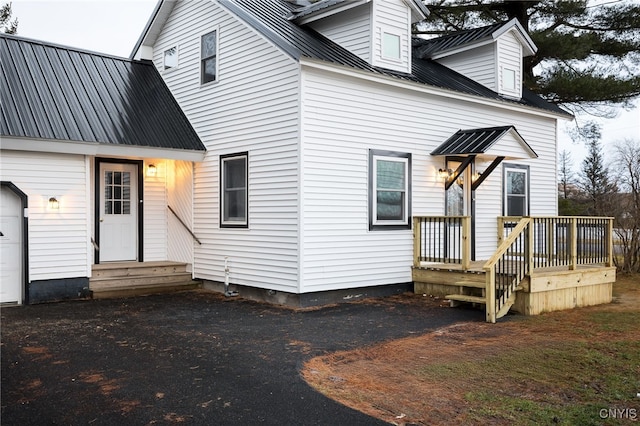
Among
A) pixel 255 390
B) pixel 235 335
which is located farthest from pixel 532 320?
pixel 255 390

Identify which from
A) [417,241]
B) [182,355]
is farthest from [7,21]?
[182,355]

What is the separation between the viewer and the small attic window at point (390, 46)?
36.1ft

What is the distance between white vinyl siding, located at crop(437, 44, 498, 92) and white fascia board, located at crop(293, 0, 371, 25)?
14.2 ft

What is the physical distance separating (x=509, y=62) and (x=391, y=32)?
4.25 m

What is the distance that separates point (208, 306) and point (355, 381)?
485 centimetres

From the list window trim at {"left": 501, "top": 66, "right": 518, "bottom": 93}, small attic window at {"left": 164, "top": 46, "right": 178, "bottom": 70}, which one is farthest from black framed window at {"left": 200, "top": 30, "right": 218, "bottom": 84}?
window trim at {"left": 501, "top": 66, "right": 518, "bottom": 93}

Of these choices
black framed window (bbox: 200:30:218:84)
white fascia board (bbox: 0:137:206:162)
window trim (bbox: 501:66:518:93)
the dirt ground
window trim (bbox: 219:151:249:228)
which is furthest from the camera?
window trim (bbox: 501:66:518:93)

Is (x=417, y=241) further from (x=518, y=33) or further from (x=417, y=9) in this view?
(x=518, y=33)

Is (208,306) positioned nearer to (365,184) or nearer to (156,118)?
(365,184)

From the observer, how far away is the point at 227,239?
10922 mm

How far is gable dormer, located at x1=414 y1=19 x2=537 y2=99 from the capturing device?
13.5 m

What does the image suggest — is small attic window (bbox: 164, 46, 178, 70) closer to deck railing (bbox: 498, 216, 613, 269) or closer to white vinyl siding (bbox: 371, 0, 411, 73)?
white vinyl siding (bbox: 371, 0, 411, 73)

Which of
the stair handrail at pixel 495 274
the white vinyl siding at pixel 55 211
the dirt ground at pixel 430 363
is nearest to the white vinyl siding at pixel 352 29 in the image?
the stair handrail at pixel 495 274

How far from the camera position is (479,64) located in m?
13.8
